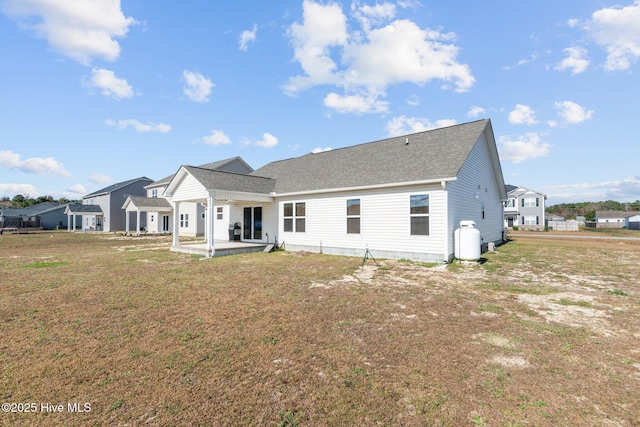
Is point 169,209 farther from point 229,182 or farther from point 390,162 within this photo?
point 390,162

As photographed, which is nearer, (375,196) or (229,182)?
(375,196)

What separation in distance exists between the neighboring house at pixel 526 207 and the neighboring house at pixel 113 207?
171 ft

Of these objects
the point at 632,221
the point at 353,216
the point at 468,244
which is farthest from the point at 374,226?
the point at 632,221

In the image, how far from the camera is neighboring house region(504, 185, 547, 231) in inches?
1658

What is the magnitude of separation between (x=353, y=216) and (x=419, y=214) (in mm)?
2973

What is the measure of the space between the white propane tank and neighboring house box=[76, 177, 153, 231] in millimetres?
37714

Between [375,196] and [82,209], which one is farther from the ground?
[82,209]

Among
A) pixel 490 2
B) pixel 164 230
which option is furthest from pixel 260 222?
pixel 164 230

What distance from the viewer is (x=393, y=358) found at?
11.9ft

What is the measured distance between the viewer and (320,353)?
374 centimetres

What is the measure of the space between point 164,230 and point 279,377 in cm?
3386

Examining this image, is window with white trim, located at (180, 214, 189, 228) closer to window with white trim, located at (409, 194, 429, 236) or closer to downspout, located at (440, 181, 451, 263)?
window with white trim, located at (409, 194, 429, 236)

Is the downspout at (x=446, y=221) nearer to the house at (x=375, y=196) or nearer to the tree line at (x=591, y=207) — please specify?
the house at (x=375, y=196)

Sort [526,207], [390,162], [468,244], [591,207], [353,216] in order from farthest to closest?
[591,207] < [526,207] < [390,162] < [353,216] < [468,244]
